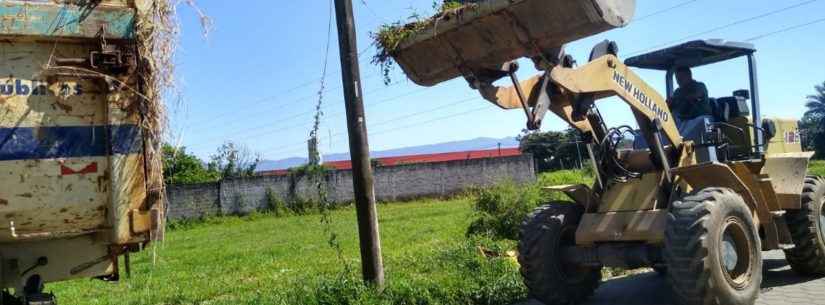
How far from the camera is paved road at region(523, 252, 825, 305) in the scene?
23.1ft

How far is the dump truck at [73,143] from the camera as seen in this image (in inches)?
164

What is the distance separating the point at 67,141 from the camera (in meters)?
4.27

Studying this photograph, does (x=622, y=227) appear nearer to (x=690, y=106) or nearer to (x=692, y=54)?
(x=690, y=106)

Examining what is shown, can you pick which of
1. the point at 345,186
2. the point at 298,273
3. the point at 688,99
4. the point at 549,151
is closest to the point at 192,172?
the point at 345,186

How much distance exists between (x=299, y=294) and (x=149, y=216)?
3.13m

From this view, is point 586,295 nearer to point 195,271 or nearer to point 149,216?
point 149,216

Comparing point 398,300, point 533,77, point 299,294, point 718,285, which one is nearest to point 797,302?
point 718,285

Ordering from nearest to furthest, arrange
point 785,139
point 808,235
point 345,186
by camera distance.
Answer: point 808,235 → point 785,139 → point 345,186

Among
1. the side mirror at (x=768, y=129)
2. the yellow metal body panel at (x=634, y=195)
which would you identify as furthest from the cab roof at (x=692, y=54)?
the yellow metal body panel at (x=634, y=195)

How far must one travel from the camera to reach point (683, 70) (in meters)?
8.55

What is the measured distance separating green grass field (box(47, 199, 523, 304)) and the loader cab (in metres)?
3.09

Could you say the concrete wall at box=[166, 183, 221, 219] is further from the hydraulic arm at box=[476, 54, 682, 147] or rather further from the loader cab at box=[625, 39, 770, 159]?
the hydraulic arm at box=[476, 54, 682, 147]

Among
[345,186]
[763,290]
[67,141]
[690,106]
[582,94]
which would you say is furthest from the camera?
[345,186]

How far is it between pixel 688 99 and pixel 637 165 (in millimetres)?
1372
